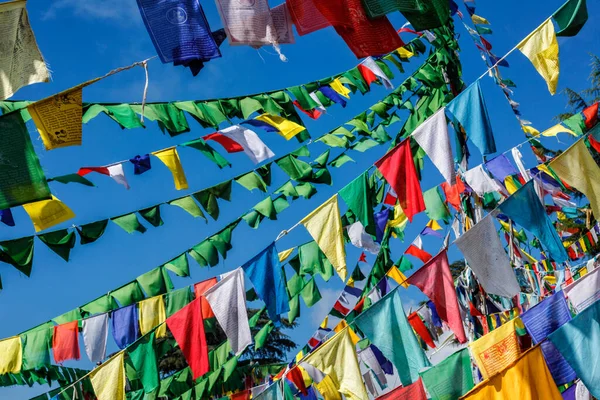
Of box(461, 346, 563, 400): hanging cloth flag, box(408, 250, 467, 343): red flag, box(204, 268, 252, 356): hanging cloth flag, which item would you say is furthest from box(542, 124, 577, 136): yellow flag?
box(204, 268, 252, 356): hanging cloth flag

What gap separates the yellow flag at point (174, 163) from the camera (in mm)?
6797

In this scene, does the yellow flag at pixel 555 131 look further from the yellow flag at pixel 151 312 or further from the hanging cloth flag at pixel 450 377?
the yellow flag at pixel 151 312

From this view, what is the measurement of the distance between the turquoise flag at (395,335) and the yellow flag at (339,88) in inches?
124

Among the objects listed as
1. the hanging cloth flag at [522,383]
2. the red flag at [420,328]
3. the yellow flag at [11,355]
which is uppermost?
the yellow flag at [11,355]

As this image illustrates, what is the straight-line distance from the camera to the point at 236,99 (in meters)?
6.89

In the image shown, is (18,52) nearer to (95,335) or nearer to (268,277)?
(268,277)

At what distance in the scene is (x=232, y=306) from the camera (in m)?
6.03

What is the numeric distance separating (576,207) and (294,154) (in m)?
7.19

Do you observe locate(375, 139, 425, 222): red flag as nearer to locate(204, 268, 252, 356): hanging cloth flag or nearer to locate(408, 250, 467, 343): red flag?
locate(408, 250, 467, 343): red flag

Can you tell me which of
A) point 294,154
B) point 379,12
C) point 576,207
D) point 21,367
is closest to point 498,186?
point 294,154

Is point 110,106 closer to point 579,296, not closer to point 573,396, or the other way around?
point 579,296

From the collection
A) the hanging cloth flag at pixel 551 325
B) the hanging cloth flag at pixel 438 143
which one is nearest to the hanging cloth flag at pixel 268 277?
the hanging cloth flag at pixel 438 143

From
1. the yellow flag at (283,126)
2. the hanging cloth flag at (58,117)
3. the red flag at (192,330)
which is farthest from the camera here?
the yellow flag at (283,126)

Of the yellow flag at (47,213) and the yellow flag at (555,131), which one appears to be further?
the yellow flag at (555,131)
